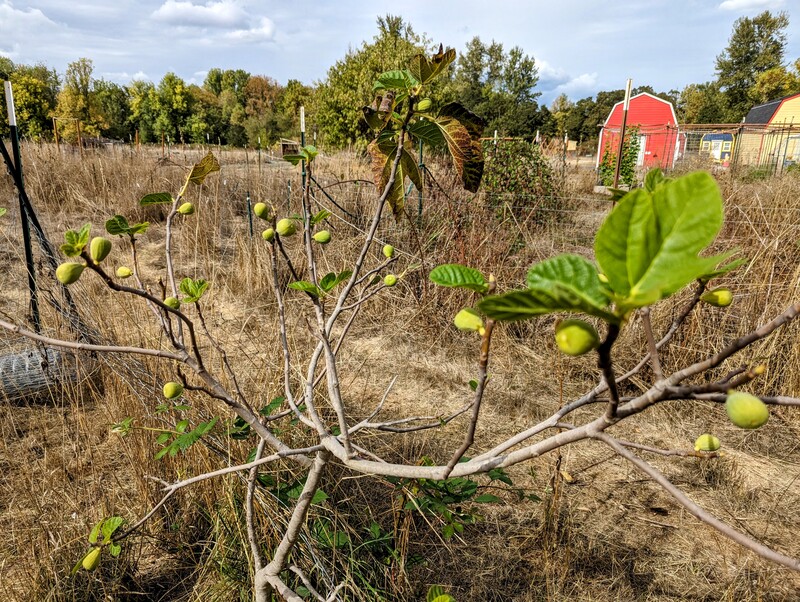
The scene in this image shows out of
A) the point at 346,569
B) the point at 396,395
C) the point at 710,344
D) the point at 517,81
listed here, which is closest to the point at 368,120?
the point at 346,569

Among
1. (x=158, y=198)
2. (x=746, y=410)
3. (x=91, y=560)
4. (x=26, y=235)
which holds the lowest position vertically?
(x=91, y=560)

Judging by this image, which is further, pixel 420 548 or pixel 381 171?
pixel 420 548

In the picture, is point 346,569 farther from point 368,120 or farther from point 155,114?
point 155,114

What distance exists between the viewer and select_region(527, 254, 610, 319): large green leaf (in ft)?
0.88

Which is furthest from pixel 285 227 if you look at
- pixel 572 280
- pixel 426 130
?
pixel 572 280

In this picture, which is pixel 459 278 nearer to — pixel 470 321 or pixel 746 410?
pixel 470 321

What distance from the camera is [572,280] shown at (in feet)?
0.96

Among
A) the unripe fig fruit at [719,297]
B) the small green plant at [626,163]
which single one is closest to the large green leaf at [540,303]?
the unripe fig fruit at [719,297]

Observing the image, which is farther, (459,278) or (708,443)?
(708,443)

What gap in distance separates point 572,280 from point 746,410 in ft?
0.49

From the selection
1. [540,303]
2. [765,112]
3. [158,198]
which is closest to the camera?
[540,303]

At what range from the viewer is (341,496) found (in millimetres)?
1592

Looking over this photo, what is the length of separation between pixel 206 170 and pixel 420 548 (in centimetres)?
129

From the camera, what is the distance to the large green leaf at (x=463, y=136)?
807 millimetres
